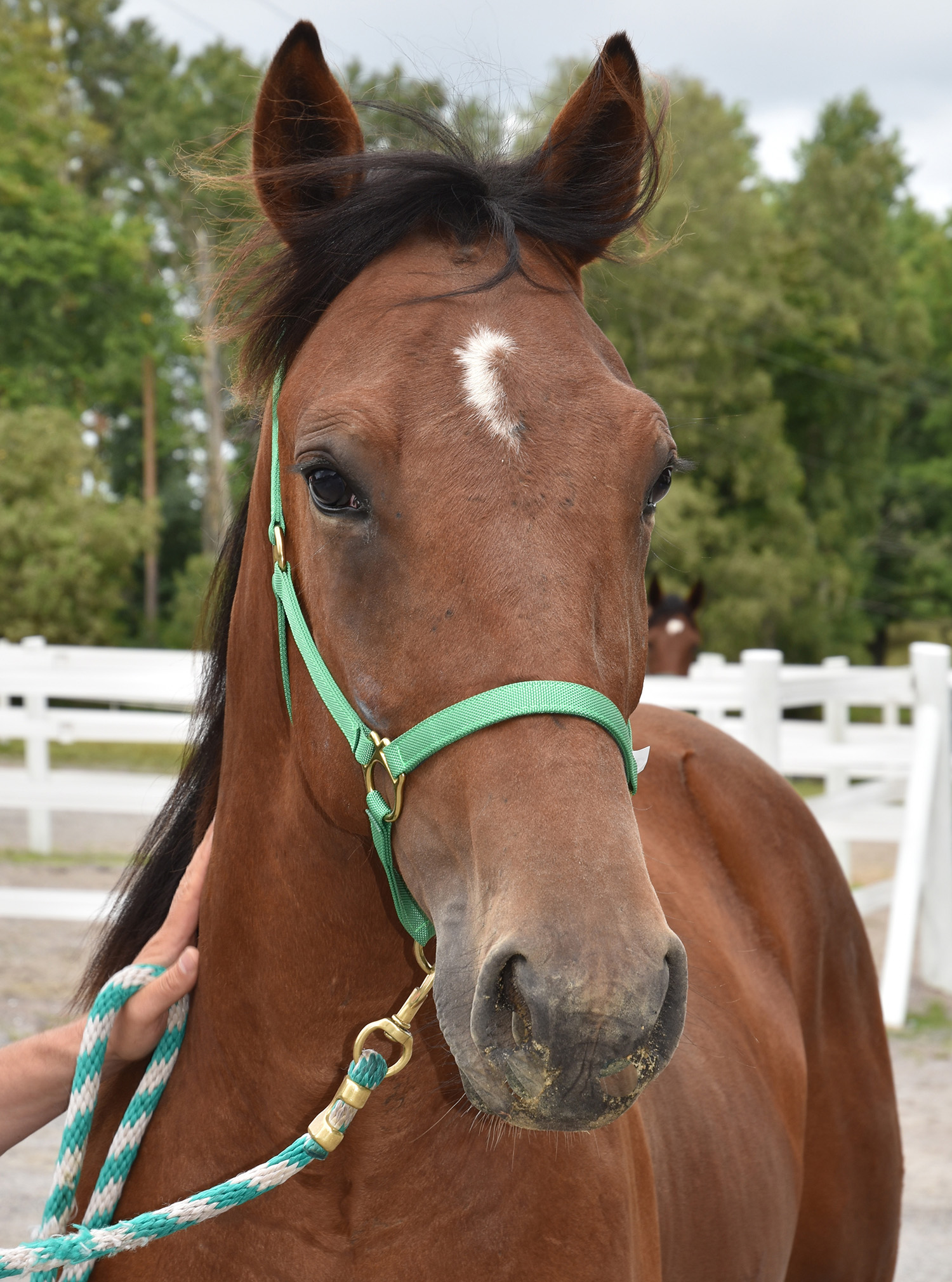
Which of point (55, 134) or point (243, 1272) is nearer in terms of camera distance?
point (243, 1272)

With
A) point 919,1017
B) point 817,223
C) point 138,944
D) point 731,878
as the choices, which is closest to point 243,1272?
point 138,944

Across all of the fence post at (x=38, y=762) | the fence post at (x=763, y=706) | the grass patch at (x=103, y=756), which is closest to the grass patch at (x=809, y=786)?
the grass patch at (x=103, y=756)

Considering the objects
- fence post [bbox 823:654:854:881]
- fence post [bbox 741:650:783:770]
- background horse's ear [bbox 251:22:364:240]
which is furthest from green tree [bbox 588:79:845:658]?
background horse's ear [bbox 251:22:364:240]

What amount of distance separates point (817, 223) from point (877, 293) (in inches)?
111

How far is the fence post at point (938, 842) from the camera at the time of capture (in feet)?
22.3

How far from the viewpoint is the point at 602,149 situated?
184 centimetres

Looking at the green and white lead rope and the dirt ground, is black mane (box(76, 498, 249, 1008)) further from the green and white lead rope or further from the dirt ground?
the dirt ground

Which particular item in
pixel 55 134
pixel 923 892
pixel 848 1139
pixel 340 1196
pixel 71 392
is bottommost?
pixel 923 892

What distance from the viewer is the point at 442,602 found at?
1.39m

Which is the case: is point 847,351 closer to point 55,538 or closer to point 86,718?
point 55,538

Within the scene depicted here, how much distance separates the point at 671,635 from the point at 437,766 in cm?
1033

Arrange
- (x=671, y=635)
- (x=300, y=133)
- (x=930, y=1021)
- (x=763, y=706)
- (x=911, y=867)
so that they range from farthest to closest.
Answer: (x=671, y=635), (x=911, y=867), (x=763, y=706), (x=930, y=1021), (x=300, y=133)

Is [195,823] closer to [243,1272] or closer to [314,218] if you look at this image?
[243,1272]

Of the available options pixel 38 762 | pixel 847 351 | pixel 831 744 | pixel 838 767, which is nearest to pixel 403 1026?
pixel 831 744
